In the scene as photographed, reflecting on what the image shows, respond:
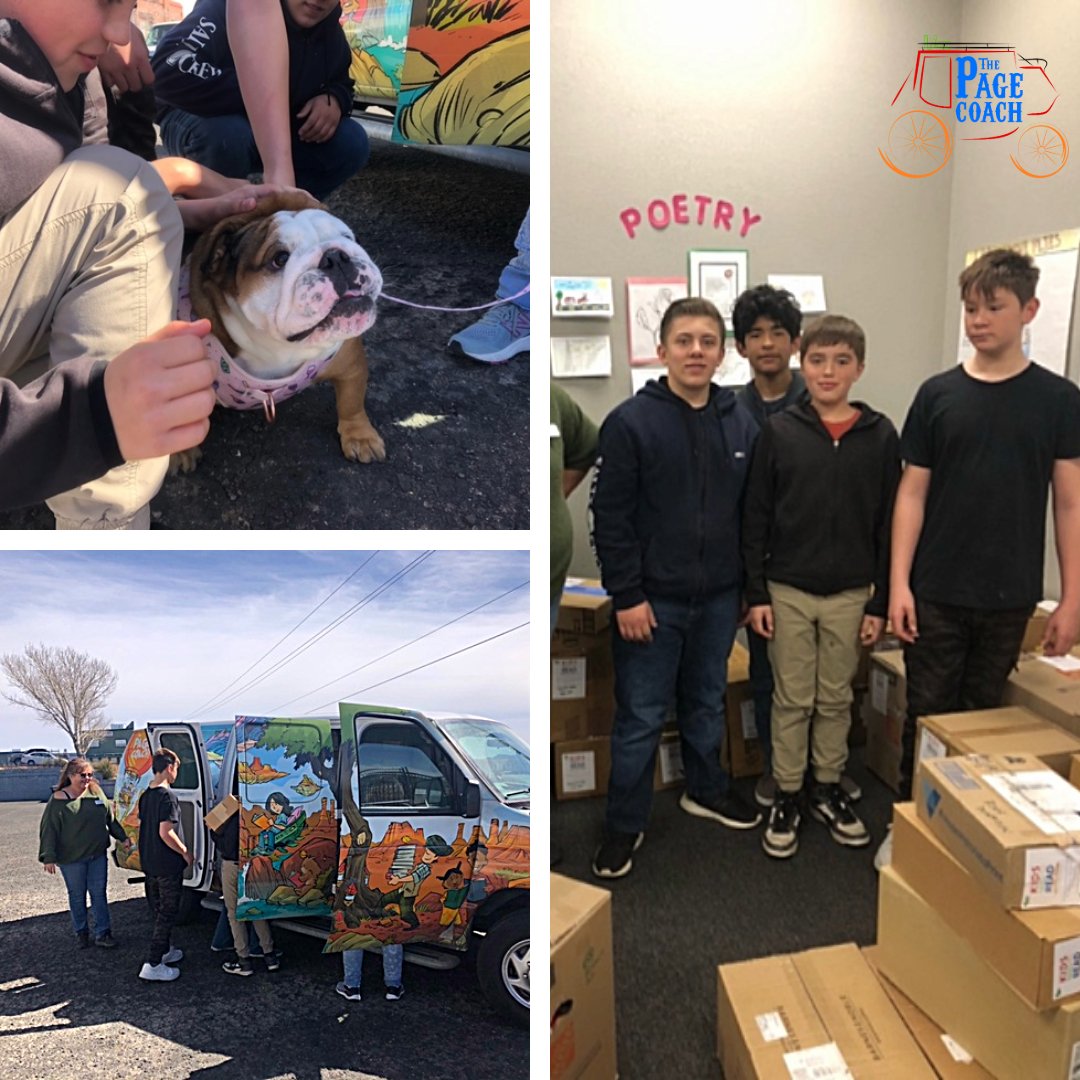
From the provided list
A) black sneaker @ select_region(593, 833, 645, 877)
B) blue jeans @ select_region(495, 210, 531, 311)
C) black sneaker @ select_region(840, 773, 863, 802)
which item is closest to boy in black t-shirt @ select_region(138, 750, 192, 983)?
blue jeans @ select_region(495, 210, 531, 311)

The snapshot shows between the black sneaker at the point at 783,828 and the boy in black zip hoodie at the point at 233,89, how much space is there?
5.85 feet

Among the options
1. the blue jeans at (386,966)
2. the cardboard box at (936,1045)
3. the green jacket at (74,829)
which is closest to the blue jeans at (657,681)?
the cardboard box at (936,1045)

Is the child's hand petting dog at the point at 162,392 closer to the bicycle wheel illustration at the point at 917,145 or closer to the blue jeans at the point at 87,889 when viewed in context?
the blue jeans at the point at 87,889

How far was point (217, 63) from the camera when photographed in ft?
2.24

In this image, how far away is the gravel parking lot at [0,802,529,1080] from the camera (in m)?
0.75

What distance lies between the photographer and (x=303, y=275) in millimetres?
706

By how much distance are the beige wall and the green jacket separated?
76.7 inches

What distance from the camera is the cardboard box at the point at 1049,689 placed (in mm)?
1731

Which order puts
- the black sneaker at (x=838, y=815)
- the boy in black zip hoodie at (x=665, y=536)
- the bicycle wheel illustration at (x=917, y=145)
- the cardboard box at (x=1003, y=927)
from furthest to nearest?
1. the black sneaker at (x=838, y=815)
2. the boy in black zip hoodie at (x=665, y=536)
3. the bicycle wheel illustration at (x=917, y=145)
4. the cardboard box at (x=1003, y=927)

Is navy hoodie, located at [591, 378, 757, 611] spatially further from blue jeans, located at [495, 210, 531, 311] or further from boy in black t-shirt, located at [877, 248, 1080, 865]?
blue jeans, located at [495, 210, 531, 311]

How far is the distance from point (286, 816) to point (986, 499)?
1.53 meters

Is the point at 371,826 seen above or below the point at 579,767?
above

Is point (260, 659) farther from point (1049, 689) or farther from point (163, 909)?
point (1049, 689)

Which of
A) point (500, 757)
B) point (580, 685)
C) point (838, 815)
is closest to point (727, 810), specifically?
point (838, 815)
